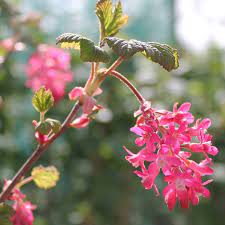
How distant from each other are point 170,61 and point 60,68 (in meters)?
0.68

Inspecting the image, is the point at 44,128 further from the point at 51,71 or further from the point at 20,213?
the point at 51,71

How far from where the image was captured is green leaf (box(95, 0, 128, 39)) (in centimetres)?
79

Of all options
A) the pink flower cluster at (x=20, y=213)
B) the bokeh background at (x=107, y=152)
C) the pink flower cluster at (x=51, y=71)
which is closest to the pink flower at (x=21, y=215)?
the pink flower cluster at (x=20, y=213)

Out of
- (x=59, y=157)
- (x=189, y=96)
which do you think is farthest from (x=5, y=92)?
(x=189, y=96)

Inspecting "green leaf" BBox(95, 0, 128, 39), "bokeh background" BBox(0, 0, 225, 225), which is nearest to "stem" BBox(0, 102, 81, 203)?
"green leaf" BBox(95, 0, 128, 39)

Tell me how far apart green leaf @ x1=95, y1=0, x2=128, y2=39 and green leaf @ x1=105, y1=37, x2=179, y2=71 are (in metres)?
0.08

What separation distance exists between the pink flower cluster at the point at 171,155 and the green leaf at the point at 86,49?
9 centimetres

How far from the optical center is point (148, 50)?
713mm

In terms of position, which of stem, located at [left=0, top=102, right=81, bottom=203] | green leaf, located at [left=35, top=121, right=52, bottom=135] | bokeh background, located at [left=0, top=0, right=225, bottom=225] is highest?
green leaf, located at [left=35, top=121, right=52, bottom=135]

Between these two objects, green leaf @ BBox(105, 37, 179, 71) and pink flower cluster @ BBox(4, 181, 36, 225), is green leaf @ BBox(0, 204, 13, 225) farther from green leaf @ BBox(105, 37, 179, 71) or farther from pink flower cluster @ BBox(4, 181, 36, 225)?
green leaf @ BBox(105, 37, 179, 71)

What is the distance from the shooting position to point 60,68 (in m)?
1.37

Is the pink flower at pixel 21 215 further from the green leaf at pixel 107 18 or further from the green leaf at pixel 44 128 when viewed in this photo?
the green leaf at pixel 107 18

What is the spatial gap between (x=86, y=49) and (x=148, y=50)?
8 centimetres

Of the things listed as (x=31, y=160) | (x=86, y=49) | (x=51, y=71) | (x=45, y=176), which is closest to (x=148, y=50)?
(x=86, y=49)
